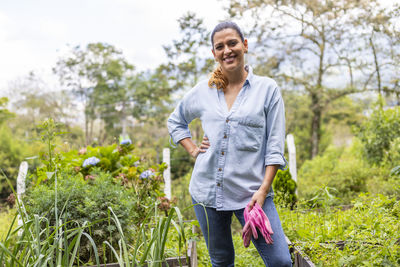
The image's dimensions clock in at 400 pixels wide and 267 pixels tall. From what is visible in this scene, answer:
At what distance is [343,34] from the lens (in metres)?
11.0

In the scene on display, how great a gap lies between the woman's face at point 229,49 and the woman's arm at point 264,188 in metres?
0.52

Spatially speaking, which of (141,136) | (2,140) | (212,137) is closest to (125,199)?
(212,137)

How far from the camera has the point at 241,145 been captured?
5.70 ft

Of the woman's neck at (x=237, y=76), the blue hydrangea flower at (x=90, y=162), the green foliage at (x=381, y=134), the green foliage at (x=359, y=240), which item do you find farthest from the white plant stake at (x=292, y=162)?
the woman's neck at (x=237, y=76)

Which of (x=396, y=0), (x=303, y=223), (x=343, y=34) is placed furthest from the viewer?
(x=343, y=34)

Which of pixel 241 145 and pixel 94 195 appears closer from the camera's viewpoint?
pixel 241 145

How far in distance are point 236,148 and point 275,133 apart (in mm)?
194

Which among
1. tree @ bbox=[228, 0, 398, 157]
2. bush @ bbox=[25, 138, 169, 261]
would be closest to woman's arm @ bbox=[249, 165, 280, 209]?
bush @ bbox=[25, 138, 169, 261]

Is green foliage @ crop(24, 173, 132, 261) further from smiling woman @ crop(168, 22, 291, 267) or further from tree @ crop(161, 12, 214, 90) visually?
tree @ crop(161, 12, 214, 90)

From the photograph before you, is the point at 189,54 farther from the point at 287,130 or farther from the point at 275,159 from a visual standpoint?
the point at 275,159

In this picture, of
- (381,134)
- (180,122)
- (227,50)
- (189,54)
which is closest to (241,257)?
(180,122)

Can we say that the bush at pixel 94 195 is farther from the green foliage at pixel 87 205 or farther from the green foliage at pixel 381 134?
the green foliage at pixel 381 134

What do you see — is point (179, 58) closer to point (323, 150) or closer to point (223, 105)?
point (323, 150)

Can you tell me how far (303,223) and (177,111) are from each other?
1561 millimetres
